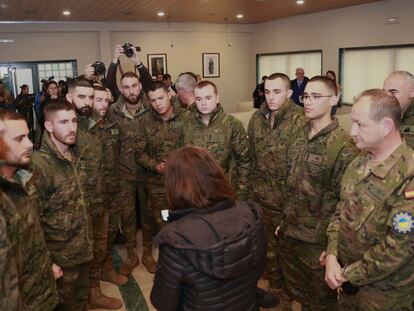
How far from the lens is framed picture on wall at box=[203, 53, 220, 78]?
12305mm

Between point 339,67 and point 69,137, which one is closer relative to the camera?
point 69,137

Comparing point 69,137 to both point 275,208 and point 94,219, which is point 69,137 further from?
point 275,208

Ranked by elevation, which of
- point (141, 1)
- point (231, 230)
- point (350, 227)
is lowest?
point (350, 227)

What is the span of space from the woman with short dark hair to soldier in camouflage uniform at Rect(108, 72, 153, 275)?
2.17m

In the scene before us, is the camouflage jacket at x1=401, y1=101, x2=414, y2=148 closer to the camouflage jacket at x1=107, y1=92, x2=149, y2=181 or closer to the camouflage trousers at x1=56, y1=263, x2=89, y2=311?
the camouflage jacket at x1=107, y1=92, x2=149, y2=181

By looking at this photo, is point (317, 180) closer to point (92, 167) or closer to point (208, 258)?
point (208, 258)

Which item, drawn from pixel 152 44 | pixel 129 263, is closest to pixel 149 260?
pixel 129 263

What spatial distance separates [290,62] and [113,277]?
30.1 feet

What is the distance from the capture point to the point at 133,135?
3607 mm

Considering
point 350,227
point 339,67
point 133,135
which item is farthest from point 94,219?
point 339,67

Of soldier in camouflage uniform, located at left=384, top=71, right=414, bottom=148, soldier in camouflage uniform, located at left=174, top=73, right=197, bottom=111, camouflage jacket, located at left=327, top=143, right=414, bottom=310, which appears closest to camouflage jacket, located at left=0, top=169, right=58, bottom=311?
camouflage jacket, located at left=327, top=143, right=414, bottom=310

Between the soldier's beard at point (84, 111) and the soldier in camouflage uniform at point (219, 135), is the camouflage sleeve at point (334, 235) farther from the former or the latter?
the soldier's beard at point (84, 111)

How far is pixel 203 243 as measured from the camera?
4.54 ft

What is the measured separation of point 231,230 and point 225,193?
0.15 meters
